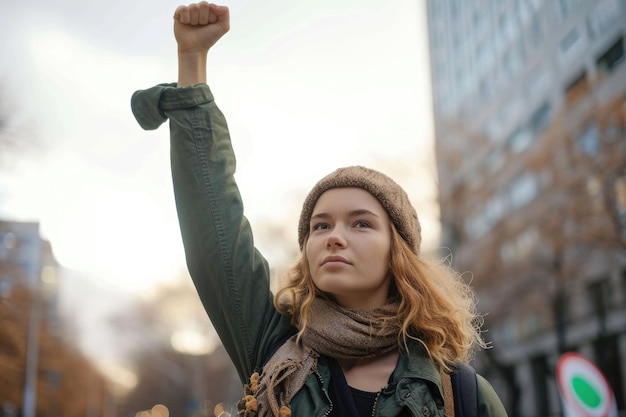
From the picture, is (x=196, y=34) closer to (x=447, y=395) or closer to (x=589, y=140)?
(x=447, y=395)

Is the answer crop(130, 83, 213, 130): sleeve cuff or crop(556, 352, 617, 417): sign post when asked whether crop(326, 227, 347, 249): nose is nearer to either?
crop(130, 83, 213, 130): sleeve cuff

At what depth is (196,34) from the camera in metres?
2.16

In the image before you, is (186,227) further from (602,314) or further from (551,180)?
(602,314)

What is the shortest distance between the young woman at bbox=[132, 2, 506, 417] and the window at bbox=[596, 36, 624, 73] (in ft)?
62.5

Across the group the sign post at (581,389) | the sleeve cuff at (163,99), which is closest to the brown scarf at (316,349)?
the sleeve cuff at (163,99)

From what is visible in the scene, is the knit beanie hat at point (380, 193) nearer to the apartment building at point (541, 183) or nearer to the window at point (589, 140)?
the apartment building at point (541, 183)

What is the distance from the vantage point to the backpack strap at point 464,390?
1976mm

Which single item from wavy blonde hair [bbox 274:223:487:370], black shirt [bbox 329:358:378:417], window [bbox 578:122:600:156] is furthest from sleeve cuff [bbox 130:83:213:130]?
window [bbox 578:122:600:156]

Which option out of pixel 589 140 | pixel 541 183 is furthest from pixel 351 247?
pixel 541 183

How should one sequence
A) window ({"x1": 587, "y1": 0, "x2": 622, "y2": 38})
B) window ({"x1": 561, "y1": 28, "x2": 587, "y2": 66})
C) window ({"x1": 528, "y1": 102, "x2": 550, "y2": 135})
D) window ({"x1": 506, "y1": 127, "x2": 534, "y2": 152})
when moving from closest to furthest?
window ({"x1": 587, "y1": 0, "x2": 622, "y2": 38}) → window ({"x1": 561, "y1": 28, "x2": 587, "y2": 66}) → window ({"x1": 528, "y1": 102, "x2": 550, "y2": 135}) → window ({"x1": 506, "y1": 127, "x2": 534, "y2": 152})

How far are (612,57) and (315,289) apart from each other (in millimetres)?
19993

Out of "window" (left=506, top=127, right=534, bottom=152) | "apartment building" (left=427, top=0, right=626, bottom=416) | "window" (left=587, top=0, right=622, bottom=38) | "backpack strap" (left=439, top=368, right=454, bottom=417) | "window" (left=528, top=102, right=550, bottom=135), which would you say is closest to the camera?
"backpack strap" (left=439, top=368, right=454, bottom=417)

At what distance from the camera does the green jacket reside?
2.08 meters

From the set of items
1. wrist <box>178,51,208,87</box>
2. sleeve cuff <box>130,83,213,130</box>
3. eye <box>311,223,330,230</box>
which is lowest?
eye <box>311,223,330,230</box>
